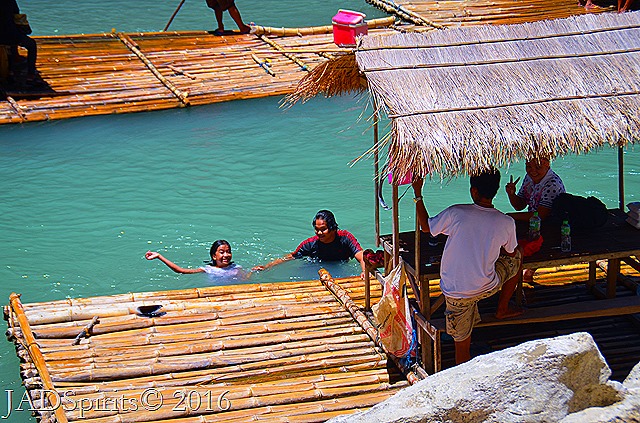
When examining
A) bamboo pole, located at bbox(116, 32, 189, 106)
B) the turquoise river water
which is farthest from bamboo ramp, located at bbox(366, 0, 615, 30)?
bamboo pole, located at bbox(116, 32, 189, 106)

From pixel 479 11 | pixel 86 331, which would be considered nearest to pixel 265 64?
pixel 479 11

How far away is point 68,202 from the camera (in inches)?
388

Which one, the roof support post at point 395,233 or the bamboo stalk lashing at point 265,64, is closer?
the roof support post at point 395,233

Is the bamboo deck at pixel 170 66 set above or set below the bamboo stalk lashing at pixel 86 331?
above

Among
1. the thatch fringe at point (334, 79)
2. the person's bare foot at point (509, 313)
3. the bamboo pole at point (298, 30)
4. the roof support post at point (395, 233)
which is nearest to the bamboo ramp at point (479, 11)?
the bamboo pole at point (298, 30)

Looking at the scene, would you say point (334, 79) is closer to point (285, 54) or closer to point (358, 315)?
point (358, 315)

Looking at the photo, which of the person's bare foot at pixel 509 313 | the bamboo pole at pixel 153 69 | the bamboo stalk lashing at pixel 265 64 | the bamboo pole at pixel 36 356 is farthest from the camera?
the bamboo stalk lashing at pixel 265 64

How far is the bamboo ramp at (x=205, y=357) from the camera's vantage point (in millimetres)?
5031

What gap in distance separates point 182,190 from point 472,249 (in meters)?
5.80

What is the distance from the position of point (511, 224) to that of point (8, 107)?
331 inches

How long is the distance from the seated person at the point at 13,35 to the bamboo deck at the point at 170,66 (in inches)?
9.3

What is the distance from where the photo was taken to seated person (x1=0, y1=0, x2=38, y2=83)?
11.6m

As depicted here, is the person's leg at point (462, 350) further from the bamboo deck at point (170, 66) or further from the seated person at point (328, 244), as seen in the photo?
the bamboo deck at point (170, 66)

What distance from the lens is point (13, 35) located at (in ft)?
38.7
